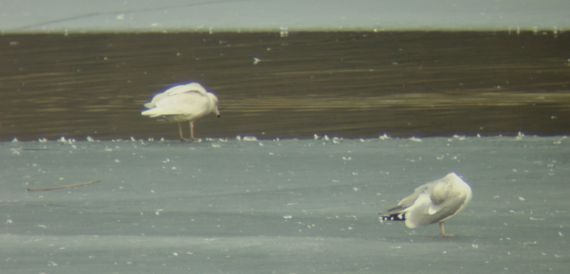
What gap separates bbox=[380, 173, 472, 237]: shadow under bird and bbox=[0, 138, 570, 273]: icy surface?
12cm

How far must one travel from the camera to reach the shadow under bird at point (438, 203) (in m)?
9.30

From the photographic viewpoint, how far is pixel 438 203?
9312mm

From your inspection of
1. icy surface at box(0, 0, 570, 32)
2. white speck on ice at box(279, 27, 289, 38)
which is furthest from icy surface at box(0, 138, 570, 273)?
icy surface at box(0, 0, 570, 32)

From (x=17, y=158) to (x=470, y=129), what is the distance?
164 inches

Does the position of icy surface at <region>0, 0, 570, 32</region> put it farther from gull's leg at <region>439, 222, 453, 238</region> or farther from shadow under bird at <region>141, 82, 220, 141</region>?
gull's leg at <region>439, 222, 453, 238</region>

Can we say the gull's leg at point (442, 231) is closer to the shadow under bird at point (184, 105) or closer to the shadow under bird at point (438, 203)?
the shadow under bird at point (438, 203)

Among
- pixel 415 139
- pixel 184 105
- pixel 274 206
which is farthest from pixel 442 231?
Result: pixel 184 105

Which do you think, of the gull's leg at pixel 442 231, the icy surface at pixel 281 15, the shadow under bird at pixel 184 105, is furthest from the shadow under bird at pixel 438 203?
the icy surface at pixel 281 15

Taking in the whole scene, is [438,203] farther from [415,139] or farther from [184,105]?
[184,105]

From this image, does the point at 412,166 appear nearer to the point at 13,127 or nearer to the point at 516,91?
the point at 13,127

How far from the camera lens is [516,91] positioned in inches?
727

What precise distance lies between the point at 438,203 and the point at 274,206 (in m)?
1.61

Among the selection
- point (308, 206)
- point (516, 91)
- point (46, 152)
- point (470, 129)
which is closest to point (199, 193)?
point (308, 206)

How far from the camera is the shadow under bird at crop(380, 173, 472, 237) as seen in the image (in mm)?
9297
